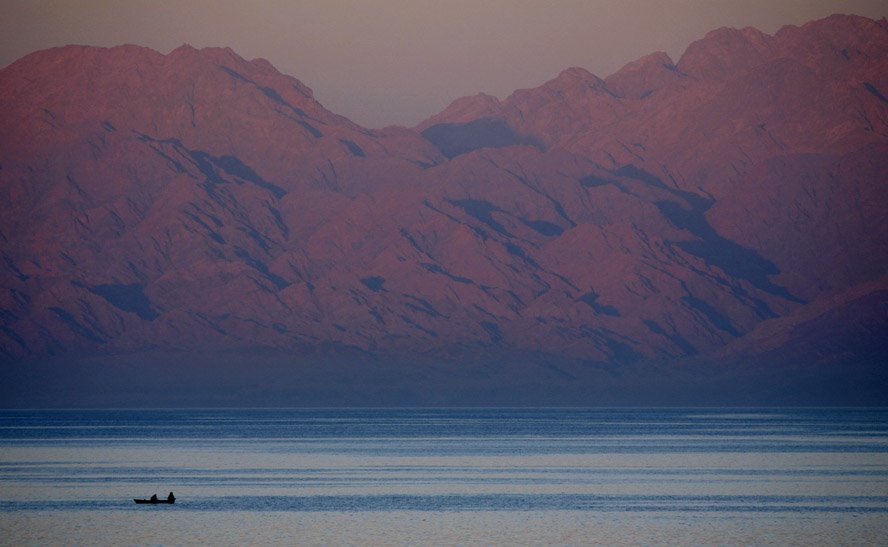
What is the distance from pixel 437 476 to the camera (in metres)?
116

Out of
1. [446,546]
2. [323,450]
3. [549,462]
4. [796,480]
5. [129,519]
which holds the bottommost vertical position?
[446,546]

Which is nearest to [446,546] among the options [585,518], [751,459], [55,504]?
[585,518]

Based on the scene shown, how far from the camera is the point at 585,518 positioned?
84812mm

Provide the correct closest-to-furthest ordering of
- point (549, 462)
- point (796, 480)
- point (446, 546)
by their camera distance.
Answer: point (446, 546), point (796, 480), point (549, 462)

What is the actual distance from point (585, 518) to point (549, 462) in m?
47.3

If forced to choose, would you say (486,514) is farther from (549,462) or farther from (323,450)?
(323,450)

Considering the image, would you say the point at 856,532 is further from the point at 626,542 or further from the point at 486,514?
the point at 486,514

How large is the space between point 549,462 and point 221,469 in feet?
90.1

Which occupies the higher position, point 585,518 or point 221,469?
point 221,469

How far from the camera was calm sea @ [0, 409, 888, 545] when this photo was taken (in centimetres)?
7806

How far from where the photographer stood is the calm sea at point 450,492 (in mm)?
78062

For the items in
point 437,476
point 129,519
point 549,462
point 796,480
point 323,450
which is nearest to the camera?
point 129,519

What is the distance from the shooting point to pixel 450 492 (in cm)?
10119

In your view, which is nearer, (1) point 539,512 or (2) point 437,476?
(1) point 539,512
